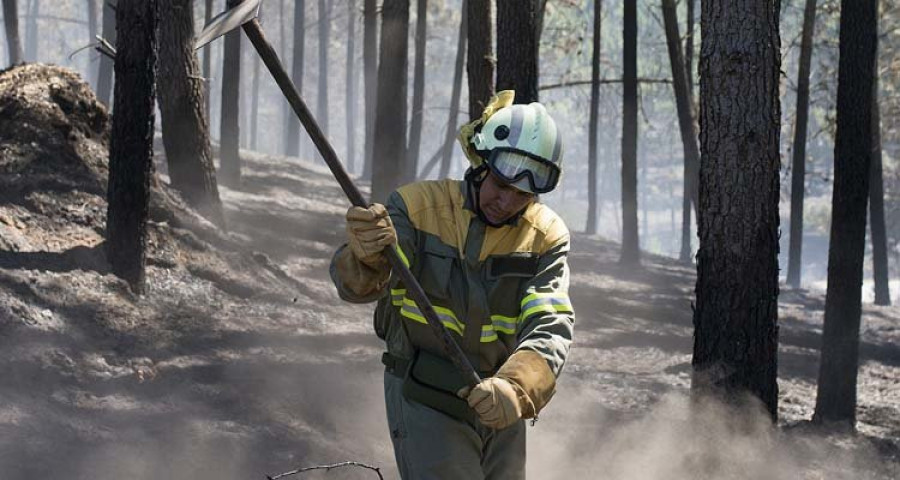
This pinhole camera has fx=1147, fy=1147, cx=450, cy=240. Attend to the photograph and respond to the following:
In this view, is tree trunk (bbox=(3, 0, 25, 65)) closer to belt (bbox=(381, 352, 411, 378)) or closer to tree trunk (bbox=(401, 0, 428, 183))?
tree trunk (bbox=(401, 0, 428, 183))

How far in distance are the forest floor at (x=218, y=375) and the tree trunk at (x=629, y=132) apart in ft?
25.4

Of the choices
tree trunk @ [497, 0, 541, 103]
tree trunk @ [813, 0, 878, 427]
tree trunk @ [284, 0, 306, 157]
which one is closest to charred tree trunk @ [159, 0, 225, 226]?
tree trunk @ [497, 0, 541, 103]

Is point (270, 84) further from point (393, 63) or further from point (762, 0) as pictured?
point (762, 0)

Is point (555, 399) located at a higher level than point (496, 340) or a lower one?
lower

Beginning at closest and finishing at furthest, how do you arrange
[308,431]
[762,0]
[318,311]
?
[762,0], [308,431], [318,311]

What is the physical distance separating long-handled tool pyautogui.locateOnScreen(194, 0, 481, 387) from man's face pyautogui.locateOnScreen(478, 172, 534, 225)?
38 cm

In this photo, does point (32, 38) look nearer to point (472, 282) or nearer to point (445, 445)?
point (472, 282)

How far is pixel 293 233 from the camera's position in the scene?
54.2 ft

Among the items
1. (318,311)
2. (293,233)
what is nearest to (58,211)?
(318,311)

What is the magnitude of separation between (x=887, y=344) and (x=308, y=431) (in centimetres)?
1177

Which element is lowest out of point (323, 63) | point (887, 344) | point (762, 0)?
point (887, 344)

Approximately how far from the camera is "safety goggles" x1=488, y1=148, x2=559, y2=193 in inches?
151

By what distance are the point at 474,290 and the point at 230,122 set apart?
16.7m

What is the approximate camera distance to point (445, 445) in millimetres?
3850
